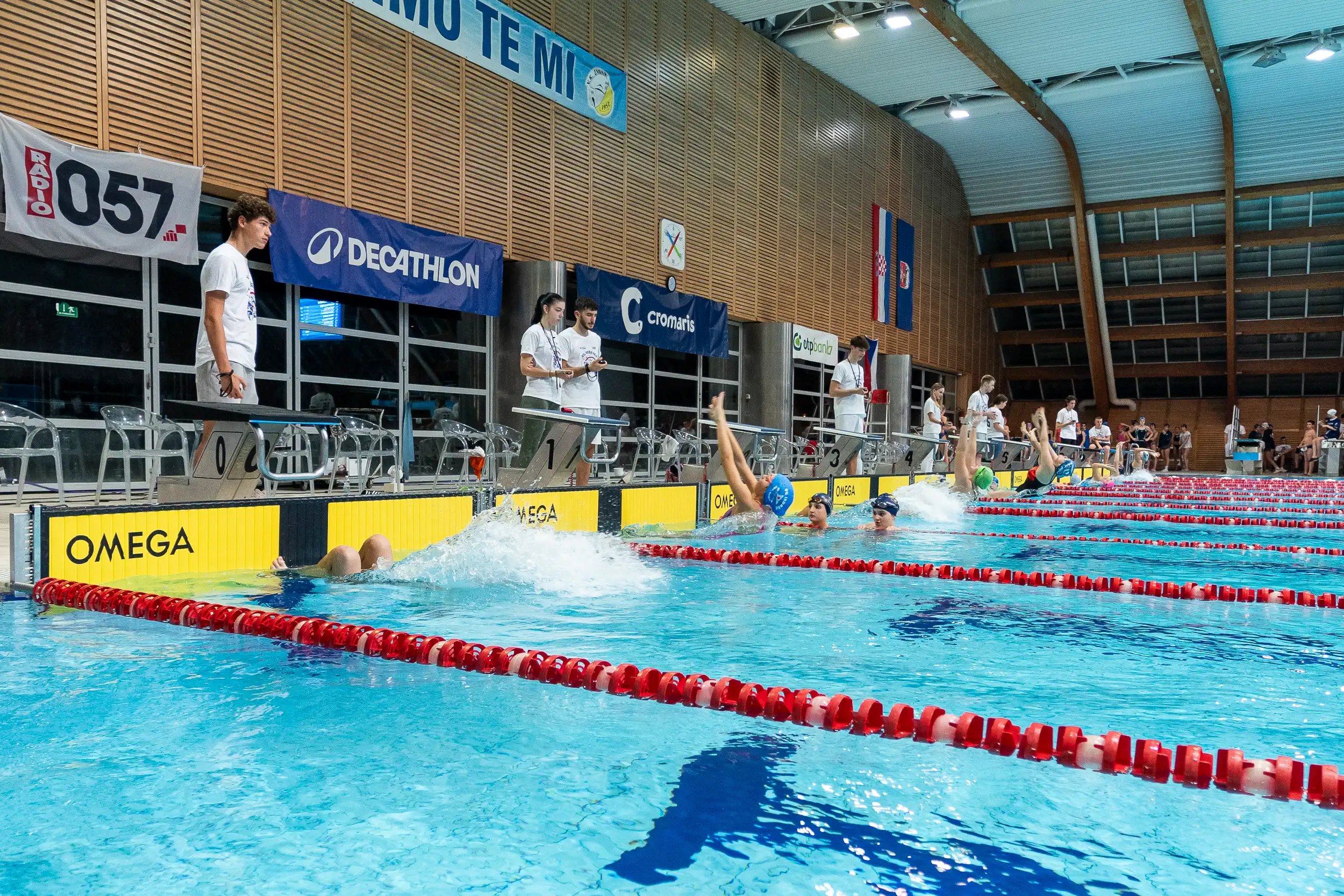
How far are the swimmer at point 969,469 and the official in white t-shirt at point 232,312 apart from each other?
26.3 feet

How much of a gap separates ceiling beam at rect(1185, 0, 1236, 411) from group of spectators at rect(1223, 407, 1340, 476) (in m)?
0.99

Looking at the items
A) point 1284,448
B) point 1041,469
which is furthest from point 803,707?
point 1284,448

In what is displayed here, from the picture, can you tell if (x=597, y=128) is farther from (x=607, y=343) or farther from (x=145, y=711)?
(x=145, y=711)

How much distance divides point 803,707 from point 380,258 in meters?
7.80

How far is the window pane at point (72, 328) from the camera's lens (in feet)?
23.8

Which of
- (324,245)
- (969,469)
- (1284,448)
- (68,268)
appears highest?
(324,245)

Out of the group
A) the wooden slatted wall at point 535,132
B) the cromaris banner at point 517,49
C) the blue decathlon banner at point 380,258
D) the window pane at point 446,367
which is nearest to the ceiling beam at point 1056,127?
the wooden slatted wall at point 535,132

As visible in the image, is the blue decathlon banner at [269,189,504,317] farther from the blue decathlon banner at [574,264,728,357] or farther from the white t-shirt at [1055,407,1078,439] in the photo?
the white t-shirt at [1055,407,1078,439]

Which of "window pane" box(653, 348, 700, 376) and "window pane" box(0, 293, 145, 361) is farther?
"window pane" box(653, 348, 700, 376)

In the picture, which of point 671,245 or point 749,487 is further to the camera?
point 671,245

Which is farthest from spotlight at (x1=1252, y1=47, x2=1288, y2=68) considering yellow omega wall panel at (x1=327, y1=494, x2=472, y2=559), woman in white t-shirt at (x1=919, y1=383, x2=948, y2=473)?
yellow omega wall panel at (x1=327, y1=494, x2=472, y2=559)

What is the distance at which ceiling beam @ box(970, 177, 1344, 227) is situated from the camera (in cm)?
2061

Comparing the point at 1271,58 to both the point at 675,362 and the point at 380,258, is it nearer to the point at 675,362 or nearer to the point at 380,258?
the point at 675,362

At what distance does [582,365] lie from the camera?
23.2ft
